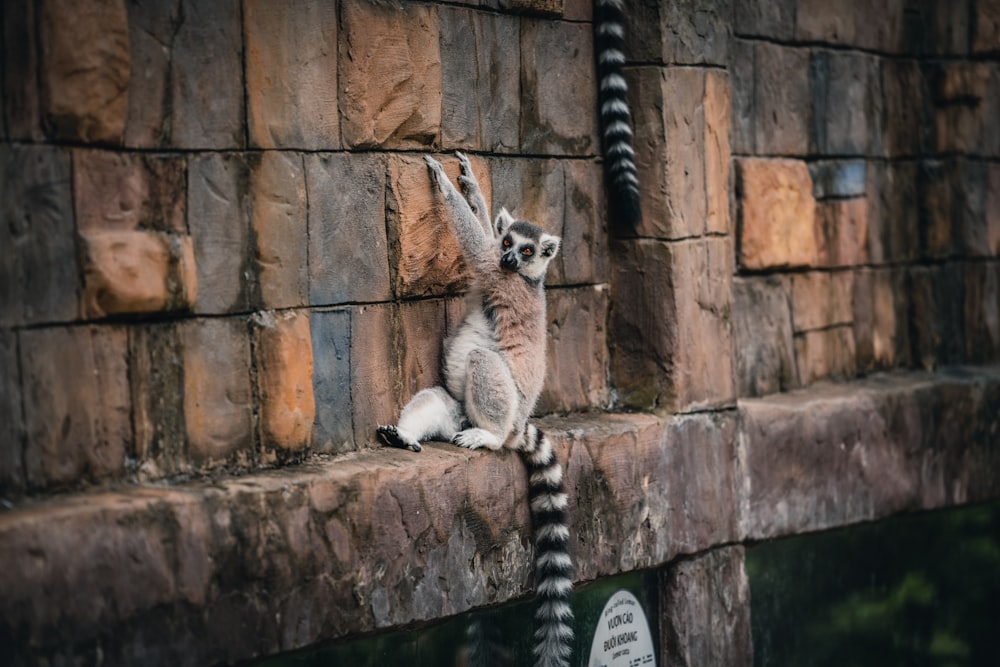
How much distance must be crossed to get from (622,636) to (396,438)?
1.90 metres

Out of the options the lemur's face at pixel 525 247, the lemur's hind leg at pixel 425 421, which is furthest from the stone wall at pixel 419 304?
the lemur's face at pixel 525 247

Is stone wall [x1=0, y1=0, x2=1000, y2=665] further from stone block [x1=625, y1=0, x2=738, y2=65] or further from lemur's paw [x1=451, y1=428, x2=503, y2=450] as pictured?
lemur's paw [x1=451, y1=428, x2=503, y2=450]

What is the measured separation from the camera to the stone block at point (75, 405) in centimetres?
425

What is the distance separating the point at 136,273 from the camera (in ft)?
14.8

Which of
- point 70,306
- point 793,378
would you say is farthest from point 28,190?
point 793,378

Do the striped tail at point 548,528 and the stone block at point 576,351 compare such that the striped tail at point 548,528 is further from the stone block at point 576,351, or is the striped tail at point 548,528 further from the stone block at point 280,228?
the stone block at point 280,228

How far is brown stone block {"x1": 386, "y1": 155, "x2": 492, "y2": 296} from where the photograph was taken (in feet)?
18.3

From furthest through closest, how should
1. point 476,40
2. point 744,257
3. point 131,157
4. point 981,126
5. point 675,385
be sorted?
point 981,126, point 744,257, point 675,385, point 476,40, point 131,157

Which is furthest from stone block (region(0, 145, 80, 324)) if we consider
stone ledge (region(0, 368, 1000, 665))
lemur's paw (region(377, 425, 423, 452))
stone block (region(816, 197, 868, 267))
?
stone block (region(816, 197, 868, 267))

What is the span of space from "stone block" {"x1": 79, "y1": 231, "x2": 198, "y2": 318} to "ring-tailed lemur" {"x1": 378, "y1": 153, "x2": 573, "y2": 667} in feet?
4.13

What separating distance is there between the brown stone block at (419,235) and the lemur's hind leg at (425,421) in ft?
1.55

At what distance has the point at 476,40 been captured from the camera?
5957 millimetres

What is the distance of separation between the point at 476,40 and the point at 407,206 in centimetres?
92

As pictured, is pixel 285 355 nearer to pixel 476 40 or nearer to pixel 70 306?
pixel 70 306
